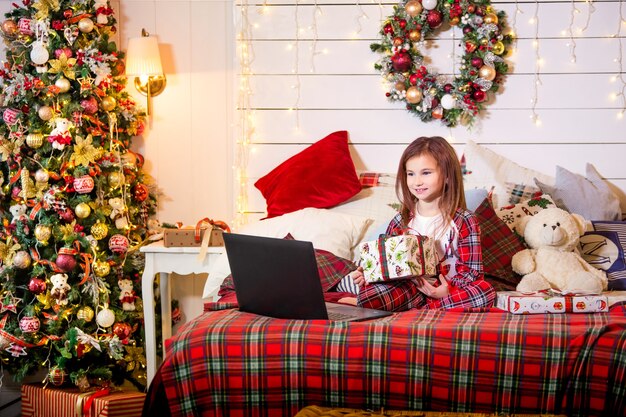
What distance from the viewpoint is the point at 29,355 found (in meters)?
3.25

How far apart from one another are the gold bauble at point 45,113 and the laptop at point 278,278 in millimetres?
1349

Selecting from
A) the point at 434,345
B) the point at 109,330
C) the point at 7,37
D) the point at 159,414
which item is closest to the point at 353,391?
the point at 434,345

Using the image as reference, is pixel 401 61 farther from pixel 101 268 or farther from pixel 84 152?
pixel 101 268

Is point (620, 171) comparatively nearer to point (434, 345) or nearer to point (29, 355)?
point (434, 345)

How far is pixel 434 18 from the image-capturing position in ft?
11.1

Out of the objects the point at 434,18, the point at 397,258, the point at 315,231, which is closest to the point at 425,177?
the point at 397,258

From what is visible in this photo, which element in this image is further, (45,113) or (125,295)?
(125,295)

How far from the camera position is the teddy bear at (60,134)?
318 centimetres

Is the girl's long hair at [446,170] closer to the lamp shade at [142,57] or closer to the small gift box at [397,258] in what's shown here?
the small gift box at [397,258]

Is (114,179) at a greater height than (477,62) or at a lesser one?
lesser

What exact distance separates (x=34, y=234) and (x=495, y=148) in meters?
2.01

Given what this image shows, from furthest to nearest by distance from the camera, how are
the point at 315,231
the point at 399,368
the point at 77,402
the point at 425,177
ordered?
the point at 315,231
the point at 77,402
the point at 425,177
the point at 399,368

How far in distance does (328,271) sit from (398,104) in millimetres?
1019

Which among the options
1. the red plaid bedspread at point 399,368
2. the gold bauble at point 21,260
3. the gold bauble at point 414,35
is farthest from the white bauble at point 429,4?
the gold bauble at point 21,260
